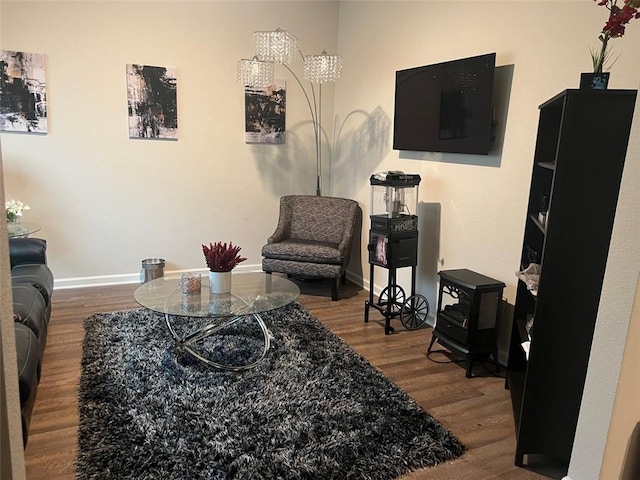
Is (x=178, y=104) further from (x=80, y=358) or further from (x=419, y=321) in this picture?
(x=419, y=321)

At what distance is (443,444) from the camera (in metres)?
2.25

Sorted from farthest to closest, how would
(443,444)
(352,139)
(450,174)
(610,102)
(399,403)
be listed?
(352,139), (450,174), (399,403), (443,444), (610,102)

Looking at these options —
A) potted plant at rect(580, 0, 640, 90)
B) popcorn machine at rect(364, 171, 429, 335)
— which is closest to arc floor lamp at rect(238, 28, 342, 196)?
popcorn machine at rect(364, 171, 429, 335)

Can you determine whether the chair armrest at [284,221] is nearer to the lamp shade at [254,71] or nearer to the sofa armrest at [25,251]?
the lamp shade at [254,71]

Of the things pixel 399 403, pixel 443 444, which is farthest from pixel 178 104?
pixel 443 444

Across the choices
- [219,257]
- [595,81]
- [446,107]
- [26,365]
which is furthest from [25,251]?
[595,81]

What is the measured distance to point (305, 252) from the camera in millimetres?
4426

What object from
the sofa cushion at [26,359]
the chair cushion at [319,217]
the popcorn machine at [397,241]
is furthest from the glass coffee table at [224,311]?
the chair cushion at [319,217]

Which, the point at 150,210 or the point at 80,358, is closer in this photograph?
the point at 80,358

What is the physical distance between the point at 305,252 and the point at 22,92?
9.16ft

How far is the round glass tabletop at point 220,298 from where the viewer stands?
2857 mm

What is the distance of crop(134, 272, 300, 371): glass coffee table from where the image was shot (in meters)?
2.88

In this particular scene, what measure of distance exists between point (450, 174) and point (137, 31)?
3.11 metres

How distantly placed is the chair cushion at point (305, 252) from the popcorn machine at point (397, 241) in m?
0.62
